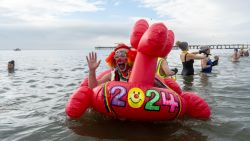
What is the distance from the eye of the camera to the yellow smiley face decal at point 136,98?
484cm

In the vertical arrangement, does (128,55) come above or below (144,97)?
above

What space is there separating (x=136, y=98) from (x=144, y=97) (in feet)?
0.41

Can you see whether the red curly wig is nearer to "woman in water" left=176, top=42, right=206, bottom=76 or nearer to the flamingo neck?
the flamingo neck

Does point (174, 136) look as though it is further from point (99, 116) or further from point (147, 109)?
point (99, 116)

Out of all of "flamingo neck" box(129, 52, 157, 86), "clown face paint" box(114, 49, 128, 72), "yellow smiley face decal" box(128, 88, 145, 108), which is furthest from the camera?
"clown face paint" box(114, 49, 128, 72)

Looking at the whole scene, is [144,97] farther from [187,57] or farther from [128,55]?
[187,57]

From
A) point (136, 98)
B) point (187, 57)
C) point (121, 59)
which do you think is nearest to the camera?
point (136, 98)

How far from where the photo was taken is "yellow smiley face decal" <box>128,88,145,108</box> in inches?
191

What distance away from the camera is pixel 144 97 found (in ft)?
16.0

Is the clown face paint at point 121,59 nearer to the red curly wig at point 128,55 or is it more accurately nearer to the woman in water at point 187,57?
the red curly wig at point 128,55

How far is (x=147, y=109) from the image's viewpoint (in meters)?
4.86

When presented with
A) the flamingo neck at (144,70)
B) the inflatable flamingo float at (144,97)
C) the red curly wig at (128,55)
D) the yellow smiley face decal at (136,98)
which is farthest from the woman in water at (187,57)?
the yellow smiley face decal at (136,98)

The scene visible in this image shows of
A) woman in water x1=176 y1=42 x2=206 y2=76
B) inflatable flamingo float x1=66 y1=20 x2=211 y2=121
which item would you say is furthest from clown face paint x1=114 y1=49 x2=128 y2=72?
woman in water x1=176 y1=42 x2=206 y2=76

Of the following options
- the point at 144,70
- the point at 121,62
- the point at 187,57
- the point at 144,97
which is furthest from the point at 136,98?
the point at 187,57
